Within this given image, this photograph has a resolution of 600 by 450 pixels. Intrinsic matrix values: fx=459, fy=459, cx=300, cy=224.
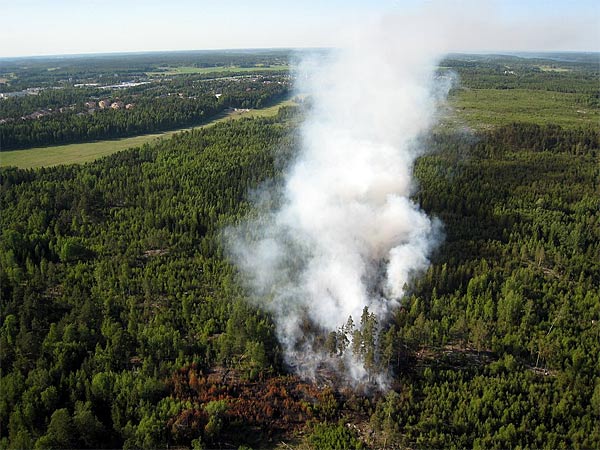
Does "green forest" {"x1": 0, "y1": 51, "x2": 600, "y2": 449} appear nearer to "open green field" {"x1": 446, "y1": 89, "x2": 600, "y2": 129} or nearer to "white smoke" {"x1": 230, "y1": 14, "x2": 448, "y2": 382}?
"white smoke" {"x1": 230, "y1": 14, "x2": 448, "y2": 382}

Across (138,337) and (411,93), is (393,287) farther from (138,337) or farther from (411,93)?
(411,93)

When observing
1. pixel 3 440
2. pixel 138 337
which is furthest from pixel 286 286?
pixel 3 440

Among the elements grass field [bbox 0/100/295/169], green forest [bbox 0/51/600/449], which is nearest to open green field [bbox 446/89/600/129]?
green forest [bbox 0/51/600/449]

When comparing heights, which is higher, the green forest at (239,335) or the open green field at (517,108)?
the open green field at (517,108)

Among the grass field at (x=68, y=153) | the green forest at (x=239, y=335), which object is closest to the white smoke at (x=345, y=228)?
the green forest at (x=239, y=335)

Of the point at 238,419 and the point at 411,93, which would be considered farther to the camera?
the point at 411,93

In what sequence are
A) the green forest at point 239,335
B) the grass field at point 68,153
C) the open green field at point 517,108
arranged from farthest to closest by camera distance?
the open green field at point 517,108
the grass field at point 68,153
the green forest at point 239,335

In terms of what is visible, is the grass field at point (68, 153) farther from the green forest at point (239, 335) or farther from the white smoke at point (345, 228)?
the white smoke at point (345, 228)
